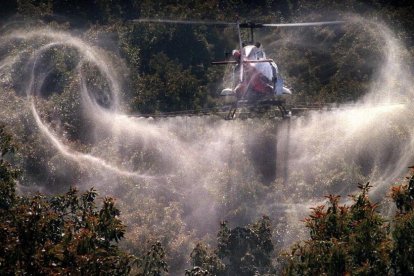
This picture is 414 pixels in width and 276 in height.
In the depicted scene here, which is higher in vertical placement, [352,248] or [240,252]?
[240,252]

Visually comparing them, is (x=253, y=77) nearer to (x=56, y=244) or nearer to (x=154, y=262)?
(x=154, y=262)

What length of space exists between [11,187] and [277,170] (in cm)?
1988

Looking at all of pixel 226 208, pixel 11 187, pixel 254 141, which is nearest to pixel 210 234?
pixel 226 208

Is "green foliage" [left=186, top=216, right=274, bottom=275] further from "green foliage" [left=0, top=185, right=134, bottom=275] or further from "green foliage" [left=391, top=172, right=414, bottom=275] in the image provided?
"green foliage" [left=391, top=172, right=414, bottom=275]

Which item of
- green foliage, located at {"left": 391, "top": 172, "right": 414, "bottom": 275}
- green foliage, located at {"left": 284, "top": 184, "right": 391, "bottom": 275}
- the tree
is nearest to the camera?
green foliage, located at {"left": 391, "top": 172, "right": 414, "bottom": 275}

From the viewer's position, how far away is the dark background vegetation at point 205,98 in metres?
12.5

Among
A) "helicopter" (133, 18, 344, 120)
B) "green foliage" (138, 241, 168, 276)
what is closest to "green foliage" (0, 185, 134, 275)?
"green foliage" (138, 241, 168, 276)

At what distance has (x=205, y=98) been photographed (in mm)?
39156

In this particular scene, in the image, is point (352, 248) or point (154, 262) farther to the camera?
point (154, 262)

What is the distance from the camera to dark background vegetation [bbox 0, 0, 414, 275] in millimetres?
12469

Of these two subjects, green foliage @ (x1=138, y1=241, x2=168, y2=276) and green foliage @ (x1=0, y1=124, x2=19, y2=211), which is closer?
green foliage @ (x1=0, y1=124, x2=19, y2=211)

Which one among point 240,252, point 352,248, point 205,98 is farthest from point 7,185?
point 205,98

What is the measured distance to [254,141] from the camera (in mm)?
34906

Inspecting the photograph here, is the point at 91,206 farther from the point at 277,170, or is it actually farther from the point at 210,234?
the point at 277,170
